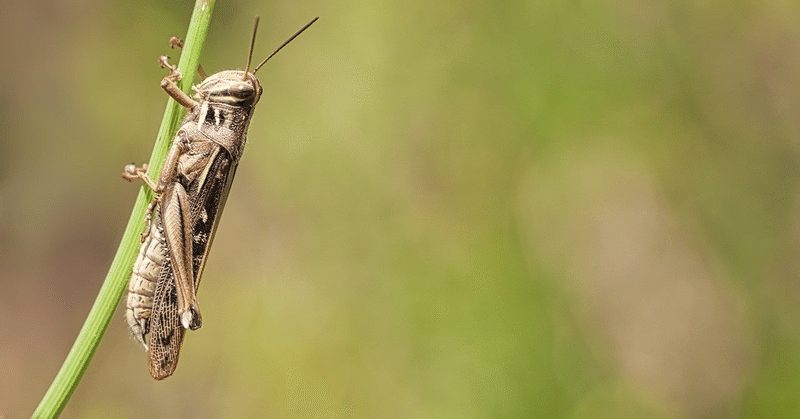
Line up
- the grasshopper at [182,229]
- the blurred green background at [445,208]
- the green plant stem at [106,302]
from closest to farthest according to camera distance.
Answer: the green plant stem at [106,302] → the grasshopper at [182,229] → the blurred green background at [445,208]

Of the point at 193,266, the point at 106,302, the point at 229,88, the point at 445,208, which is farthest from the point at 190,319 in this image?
the point at 445,208

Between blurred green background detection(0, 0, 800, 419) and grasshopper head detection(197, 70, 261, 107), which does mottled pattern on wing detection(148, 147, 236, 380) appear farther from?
blurred green background detection(0, 0, 800, 419)

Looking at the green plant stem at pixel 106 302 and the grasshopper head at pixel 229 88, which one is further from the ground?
the grasshopper head at pixel 229 88

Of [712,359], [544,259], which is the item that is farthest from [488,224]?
[712,359]

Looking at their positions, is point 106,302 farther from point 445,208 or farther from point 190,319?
point 445,208

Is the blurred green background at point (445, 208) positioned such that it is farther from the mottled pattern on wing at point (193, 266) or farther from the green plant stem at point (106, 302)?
the green plant stem at point (106, 302)

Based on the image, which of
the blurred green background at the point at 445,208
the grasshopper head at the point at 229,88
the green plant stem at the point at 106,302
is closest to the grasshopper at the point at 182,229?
the grasshopper head at the point at 229,88
